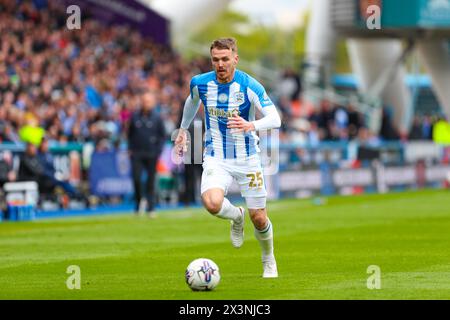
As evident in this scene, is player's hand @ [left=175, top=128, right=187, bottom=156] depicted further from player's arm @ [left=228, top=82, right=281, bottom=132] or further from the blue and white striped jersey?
player's arm @ [left=228, top=82, right=281, bottom=132]

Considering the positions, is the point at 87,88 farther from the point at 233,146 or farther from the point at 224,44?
the point at 224,44

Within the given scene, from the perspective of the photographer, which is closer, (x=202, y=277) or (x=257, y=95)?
(x=202, y=277)

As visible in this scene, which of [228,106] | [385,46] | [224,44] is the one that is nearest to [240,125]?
[228,106]

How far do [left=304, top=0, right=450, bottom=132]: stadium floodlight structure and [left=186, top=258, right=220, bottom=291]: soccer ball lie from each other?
34.0m

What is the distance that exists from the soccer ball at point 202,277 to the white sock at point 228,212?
105 centimetres

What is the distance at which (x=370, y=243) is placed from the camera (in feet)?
56.4

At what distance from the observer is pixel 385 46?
167ft

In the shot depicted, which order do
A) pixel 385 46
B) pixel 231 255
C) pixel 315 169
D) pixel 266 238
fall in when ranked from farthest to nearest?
pixel 385 46 < pixel 315 169 < pixel 231 255 < pixel 266 238

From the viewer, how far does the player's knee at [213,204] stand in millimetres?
12406

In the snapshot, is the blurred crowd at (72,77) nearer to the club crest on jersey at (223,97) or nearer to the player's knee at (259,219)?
the club crest on jersey at (223,97)

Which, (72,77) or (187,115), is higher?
(72,77)

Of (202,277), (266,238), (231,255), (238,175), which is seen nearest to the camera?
(202,277)

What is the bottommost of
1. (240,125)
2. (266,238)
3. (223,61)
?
(266,238)

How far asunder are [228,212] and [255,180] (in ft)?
1.51
